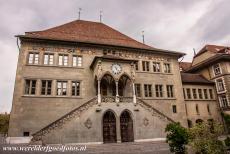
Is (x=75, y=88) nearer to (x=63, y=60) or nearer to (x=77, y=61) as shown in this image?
(x=77, y=61)

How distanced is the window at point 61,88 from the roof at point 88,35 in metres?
4.93

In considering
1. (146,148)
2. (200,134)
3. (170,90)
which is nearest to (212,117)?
(170,90)

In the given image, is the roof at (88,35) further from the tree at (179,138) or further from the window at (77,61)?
the tree at (179,138)

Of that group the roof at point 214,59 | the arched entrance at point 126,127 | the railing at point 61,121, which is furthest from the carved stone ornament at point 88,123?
the roof at point 214,59

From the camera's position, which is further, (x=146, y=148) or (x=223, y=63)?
(x=223, y=63)

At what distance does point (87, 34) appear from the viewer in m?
26.0

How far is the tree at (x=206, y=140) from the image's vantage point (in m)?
10.0

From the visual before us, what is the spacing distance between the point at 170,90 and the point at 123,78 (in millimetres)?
7322

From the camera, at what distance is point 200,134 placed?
10711 mm

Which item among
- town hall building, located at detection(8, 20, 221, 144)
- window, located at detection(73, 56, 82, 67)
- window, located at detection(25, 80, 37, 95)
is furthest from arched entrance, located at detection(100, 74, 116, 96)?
window, located at detection(25, 80, 37, 95)

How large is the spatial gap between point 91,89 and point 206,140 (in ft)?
48.0

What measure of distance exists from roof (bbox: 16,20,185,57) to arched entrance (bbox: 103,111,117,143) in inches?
354

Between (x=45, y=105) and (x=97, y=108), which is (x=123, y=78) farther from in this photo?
(x=45, y=105)

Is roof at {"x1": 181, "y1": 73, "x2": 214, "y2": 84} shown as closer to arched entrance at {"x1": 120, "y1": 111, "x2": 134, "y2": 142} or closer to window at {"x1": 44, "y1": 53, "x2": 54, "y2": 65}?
arched entrance at {"x1": 120, "y1": 111, "x2": 134, "y2": 142}
